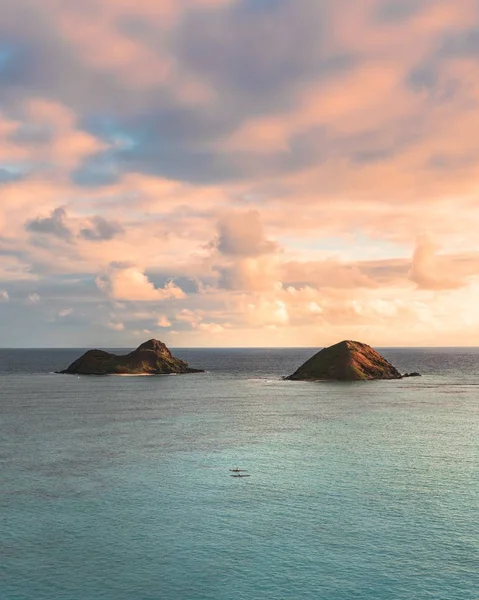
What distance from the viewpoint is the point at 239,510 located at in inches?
2532

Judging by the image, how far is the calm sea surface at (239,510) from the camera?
155 ft

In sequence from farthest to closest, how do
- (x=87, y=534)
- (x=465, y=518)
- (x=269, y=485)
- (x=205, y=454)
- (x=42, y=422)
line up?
(x=42, y=422) < (x=205, y=454) < (x=269, y=485) < (x=465, y=518) < (x=87, y=534)

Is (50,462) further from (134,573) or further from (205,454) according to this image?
(134,573)

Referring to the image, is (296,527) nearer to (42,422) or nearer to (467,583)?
(467,583)

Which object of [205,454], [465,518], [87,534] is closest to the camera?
[87,534]

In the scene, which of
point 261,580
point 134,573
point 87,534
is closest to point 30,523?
point 87,534

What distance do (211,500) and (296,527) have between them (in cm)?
1273

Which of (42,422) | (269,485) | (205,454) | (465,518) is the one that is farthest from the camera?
(42,422)

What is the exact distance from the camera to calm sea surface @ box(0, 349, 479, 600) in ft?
155

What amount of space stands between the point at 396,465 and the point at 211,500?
1247 inches

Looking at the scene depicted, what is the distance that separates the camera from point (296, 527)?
59.0 metres

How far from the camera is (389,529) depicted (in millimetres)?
58250

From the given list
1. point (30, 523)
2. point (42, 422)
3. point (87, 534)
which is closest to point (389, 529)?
point (87, 534)

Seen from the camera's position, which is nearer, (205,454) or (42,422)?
(205,454)
